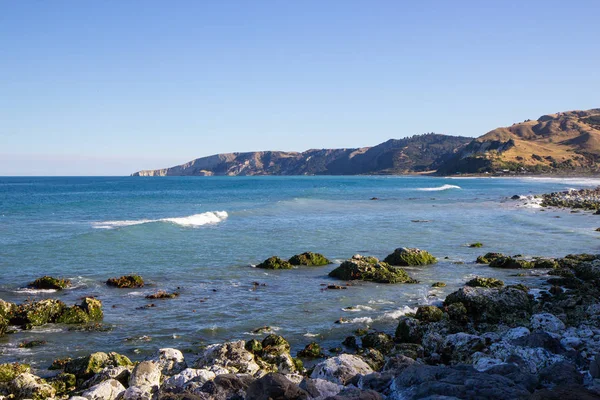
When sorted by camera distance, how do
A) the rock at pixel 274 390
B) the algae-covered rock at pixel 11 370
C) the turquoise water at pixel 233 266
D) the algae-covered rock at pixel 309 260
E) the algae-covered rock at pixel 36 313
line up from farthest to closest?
1. the algae-covered rock at pixel 309 260
2. the algae-covered rock at pixel 36 313
3. the turquoise water at pixel 233 266
4. the algae-covered rock at pixel 11 370
5. the rock at pixel 274 390

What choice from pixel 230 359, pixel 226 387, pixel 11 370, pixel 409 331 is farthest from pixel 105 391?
pixel 409 331

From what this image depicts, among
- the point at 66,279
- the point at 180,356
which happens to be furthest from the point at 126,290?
the point at 180,356

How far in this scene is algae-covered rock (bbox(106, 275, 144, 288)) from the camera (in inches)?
798

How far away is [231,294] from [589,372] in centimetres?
1250

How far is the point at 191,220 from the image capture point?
149 feet

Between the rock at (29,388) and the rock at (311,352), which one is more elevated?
the rock at (29,388)

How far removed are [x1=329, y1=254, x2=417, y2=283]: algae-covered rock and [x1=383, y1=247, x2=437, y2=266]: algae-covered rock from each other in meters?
1.98

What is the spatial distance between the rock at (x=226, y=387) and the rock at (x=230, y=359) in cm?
151

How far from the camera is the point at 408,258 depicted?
2486 cm

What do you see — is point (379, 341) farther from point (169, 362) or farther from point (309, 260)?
point (309, 260)

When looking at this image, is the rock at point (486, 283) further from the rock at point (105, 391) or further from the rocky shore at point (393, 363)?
the rock at point (105, 391)

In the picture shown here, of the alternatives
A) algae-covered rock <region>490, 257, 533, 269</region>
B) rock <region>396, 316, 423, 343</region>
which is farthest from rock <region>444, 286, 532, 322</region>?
algae-covered rock <region>490, 257, 533, 269</region>

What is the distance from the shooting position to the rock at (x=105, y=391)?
9744 mm

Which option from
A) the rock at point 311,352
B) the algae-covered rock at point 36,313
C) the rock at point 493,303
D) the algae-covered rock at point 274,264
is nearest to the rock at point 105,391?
the rock at point 311,352
